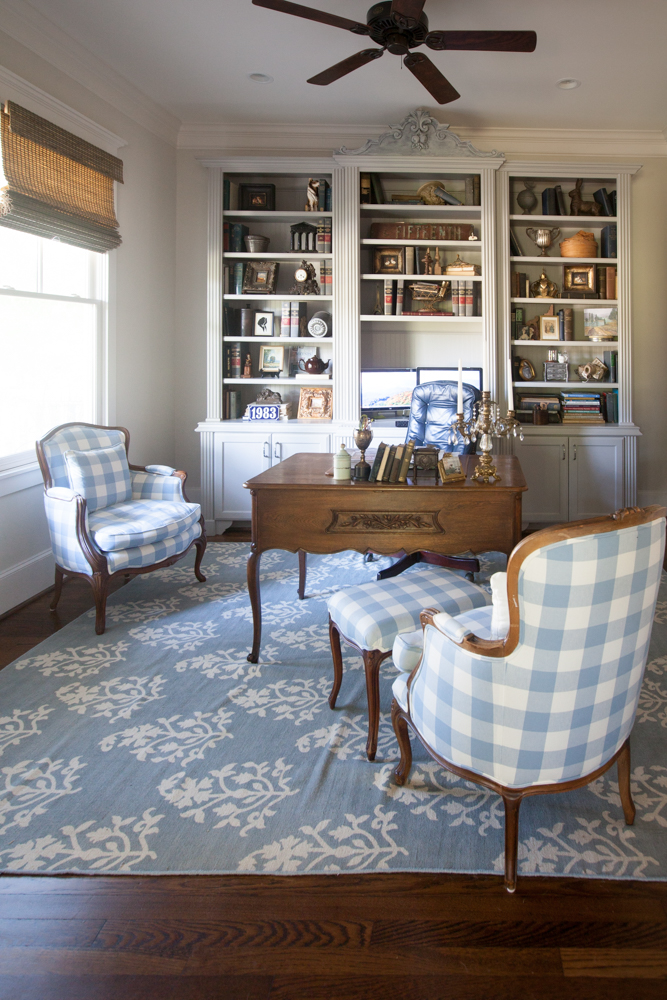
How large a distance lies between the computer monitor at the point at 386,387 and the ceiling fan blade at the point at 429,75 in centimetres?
203

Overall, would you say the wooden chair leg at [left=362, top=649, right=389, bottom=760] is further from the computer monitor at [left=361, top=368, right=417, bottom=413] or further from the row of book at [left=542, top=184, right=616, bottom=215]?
the row of book at [left=542, top=184, right=616, bottom=215]

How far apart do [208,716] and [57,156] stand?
3068 mm

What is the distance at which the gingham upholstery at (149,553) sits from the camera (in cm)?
333

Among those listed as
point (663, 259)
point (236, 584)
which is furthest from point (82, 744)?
point (663, 259)

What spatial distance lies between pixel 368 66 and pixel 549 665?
3974 mm

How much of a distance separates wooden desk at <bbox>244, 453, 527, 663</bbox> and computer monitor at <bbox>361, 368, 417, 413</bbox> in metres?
2.67

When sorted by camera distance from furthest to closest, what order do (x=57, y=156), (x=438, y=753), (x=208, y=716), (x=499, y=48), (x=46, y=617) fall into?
(x=57, y=156), (x=46, y=617), (x=499, y=48), (x=208, y=716), (x=438, y=753)

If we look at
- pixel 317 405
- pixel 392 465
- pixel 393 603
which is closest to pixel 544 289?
pixel 317 405

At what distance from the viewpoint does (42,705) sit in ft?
8.13

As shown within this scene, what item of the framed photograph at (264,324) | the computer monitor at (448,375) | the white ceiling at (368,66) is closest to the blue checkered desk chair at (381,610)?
the white ceiling at (368,66)

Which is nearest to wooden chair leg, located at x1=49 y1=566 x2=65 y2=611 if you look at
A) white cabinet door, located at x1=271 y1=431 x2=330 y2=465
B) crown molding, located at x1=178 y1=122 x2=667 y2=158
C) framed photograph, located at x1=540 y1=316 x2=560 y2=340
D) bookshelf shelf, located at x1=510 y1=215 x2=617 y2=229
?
white cabinet door, located at x1=271 y1=431 x2=330 y2=465

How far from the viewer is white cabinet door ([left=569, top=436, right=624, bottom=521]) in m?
5.15

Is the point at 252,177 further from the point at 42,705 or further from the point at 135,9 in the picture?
the point at 42,705

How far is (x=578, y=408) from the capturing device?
17.3 ft
